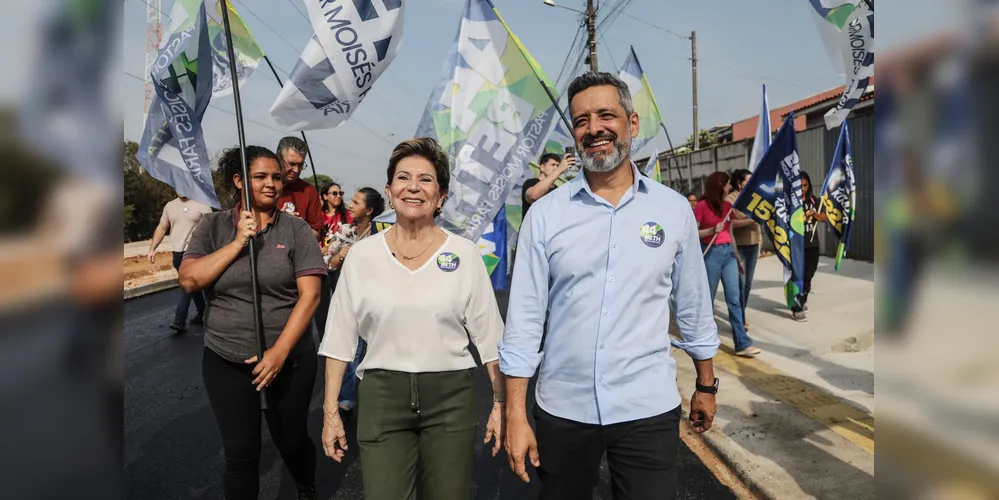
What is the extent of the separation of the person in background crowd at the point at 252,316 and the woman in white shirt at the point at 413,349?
1.52 feet

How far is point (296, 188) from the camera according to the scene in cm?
450

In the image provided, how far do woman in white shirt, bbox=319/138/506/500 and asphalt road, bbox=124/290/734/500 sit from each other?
3.87 ft

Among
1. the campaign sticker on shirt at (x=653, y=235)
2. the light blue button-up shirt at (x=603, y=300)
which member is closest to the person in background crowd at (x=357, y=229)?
the light blue button-up shirt at (x=603, y=300)

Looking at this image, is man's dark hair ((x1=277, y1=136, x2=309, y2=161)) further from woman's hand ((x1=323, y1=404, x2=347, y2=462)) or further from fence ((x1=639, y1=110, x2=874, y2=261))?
fence ((x1=639, y1=110, x2=874, y2=261))

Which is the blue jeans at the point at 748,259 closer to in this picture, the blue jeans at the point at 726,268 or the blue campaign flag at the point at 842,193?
the blue campaign flag at the point at 842,193

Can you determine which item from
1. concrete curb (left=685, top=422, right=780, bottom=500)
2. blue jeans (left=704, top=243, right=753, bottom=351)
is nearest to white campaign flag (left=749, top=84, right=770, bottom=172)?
blue jeans (left=704, top=243, right=753, bottom=351)

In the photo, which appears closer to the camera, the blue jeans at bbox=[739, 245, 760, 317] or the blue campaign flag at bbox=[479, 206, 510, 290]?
the blue campaign flag at bbox=[479, 206, 510, 290]

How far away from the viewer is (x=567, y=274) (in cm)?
207

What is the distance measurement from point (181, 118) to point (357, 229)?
1.70 m

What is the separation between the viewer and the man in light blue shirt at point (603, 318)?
79.4 inches

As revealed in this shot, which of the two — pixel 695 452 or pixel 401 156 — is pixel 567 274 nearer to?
pixel 401 156

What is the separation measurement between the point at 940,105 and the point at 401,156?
2.10 metres

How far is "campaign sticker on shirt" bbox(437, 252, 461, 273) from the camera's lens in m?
2.36


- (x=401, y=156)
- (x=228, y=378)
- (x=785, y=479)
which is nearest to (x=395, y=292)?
(x=401, y=156)
